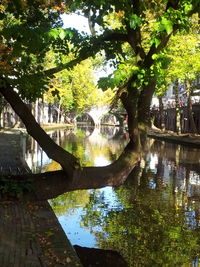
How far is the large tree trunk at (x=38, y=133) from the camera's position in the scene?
9195mm

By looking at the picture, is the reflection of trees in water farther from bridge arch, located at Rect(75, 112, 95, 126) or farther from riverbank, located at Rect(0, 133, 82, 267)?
bridge arch, located at Rect(75, 112, 95, 126)

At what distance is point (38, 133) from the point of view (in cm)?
934

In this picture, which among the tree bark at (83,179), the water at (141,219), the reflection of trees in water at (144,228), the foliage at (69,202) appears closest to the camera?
the reflection of trees in water at (144,228)

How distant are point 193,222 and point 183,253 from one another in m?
2.52

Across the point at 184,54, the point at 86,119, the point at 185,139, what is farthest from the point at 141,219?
the point at 86,119

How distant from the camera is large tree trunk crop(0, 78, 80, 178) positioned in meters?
9.20

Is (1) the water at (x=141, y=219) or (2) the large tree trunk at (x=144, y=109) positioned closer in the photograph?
(1) the water at (x=141, y=219)

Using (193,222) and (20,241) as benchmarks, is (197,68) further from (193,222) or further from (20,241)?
(20,241)

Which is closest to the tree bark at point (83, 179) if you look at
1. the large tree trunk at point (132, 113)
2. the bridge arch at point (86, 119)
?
the large tree trunk at point (132, 113)

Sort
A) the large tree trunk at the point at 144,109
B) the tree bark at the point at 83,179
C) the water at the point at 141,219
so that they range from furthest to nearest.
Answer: the large tree trunk at the point at 144,109 < the tree bark at the point at 83,179 < the water at the point at 141,219

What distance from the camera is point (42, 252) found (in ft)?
21.7

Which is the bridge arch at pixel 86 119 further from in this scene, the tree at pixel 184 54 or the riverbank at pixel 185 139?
the tree at pixel 184 54

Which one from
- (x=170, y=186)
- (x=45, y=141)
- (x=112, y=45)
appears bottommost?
(x=170, y=186)

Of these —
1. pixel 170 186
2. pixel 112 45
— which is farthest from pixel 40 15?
pixel 170 186
